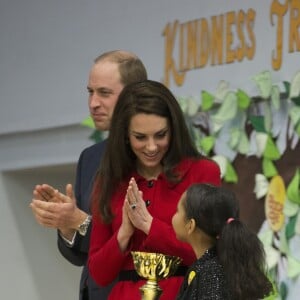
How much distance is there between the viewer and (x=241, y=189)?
3.08 metres

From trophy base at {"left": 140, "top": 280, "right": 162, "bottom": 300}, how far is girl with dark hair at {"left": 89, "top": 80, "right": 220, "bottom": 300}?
0.13 feet

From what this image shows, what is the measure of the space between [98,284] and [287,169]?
3.70 feet

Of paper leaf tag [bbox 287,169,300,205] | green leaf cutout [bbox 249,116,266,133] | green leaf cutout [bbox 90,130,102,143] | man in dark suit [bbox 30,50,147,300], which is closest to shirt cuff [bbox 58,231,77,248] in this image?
man in dark suit [bbox 30,50,147,300]

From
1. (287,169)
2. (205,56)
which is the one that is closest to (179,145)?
(287,169)

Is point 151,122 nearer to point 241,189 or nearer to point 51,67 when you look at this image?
point 241,189

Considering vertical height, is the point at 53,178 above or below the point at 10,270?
above

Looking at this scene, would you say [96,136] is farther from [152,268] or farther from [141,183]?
[152,268]

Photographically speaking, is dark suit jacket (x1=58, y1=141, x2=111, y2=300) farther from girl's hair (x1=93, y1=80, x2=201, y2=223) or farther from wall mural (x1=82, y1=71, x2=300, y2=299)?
wall mural (x1=82, y1=71, x2=300, y2=299)

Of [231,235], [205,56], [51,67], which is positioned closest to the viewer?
[231,235]

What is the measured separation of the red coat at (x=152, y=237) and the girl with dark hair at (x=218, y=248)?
0.04m

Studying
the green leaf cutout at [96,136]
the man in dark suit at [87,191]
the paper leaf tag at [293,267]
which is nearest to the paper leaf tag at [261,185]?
the paper leaf tag at [293,267]

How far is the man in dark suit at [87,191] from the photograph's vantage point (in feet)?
6.66

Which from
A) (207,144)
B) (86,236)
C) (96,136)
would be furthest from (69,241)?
(96,136)

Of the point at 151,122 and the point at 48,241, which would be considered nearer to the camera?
the point at 151,122
